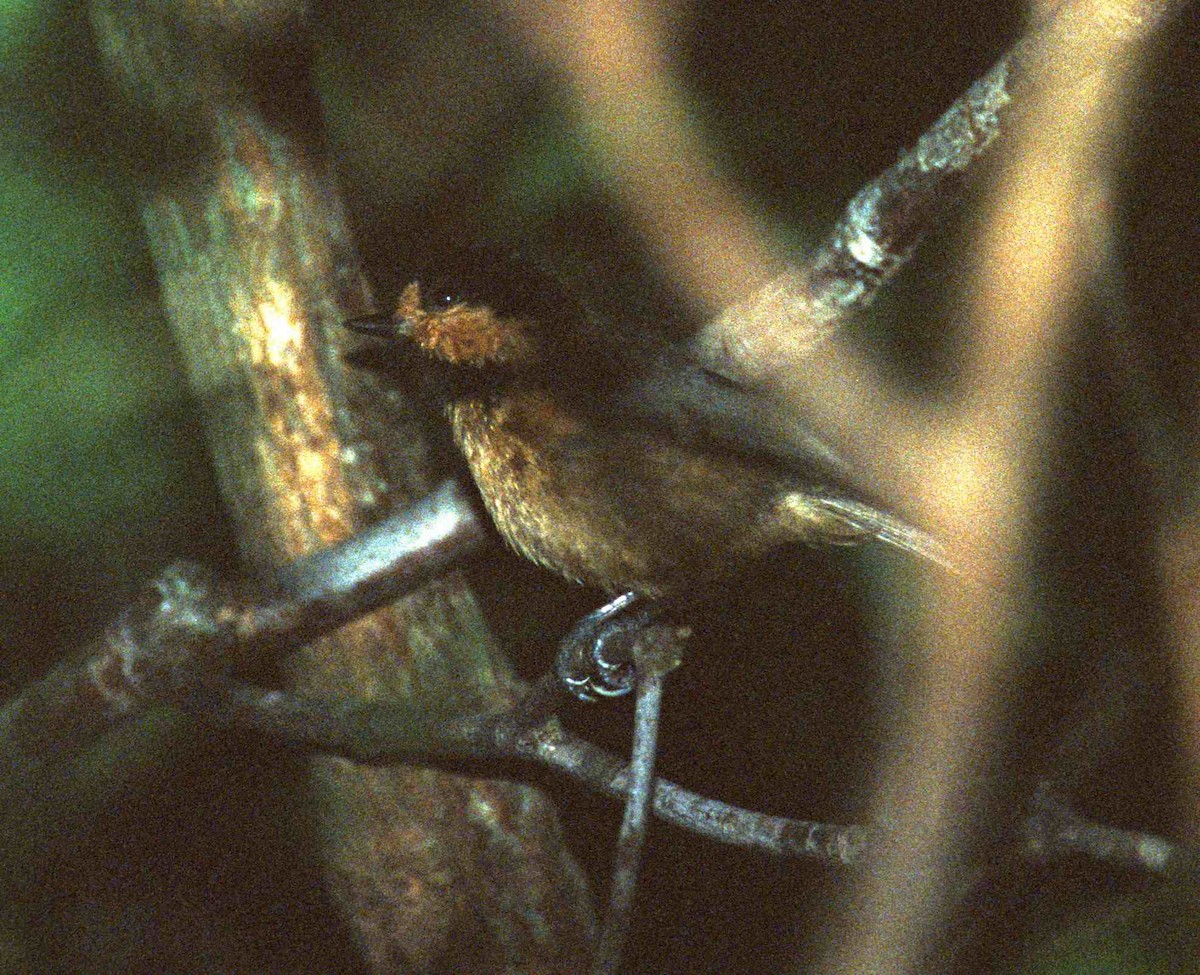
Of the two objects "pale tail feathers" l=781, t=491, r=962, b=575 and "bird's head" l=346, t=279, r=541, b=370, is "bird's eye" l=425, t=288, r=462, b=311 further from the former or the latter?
"pale tail feathers" l=781, t=491, r=962, b=575

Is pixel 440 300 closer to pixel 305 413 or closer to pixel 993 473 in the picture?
pixel 305 413

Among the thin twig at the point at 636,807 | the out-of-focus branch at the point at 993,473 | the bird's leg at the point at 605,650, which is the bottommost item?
the bird's leg at the point at 605,650

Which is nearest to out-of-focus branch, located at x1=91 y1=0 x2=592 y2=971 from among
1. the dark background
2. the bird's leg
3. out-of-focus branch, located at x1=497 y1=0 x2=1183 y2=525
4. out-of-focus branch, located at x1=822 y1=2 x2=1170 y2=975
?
the dark background

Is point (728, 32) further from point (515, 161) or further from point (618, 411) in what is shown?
point (618, 411)

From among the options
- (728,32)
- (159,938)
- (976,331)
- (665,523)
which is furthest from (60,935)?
(728,32)

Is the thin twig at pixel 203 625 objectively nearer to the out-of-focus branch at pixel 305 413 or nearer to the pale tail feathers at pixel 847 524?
the out-of-focus branch at pixel 305 413

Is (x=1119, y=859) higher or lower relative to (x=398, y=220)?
lower

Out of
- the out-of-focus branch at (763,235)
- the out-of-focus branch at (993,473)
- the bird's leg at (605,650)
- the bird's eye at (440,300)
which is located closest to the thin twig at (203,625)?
the bird's leg at (605,650)
